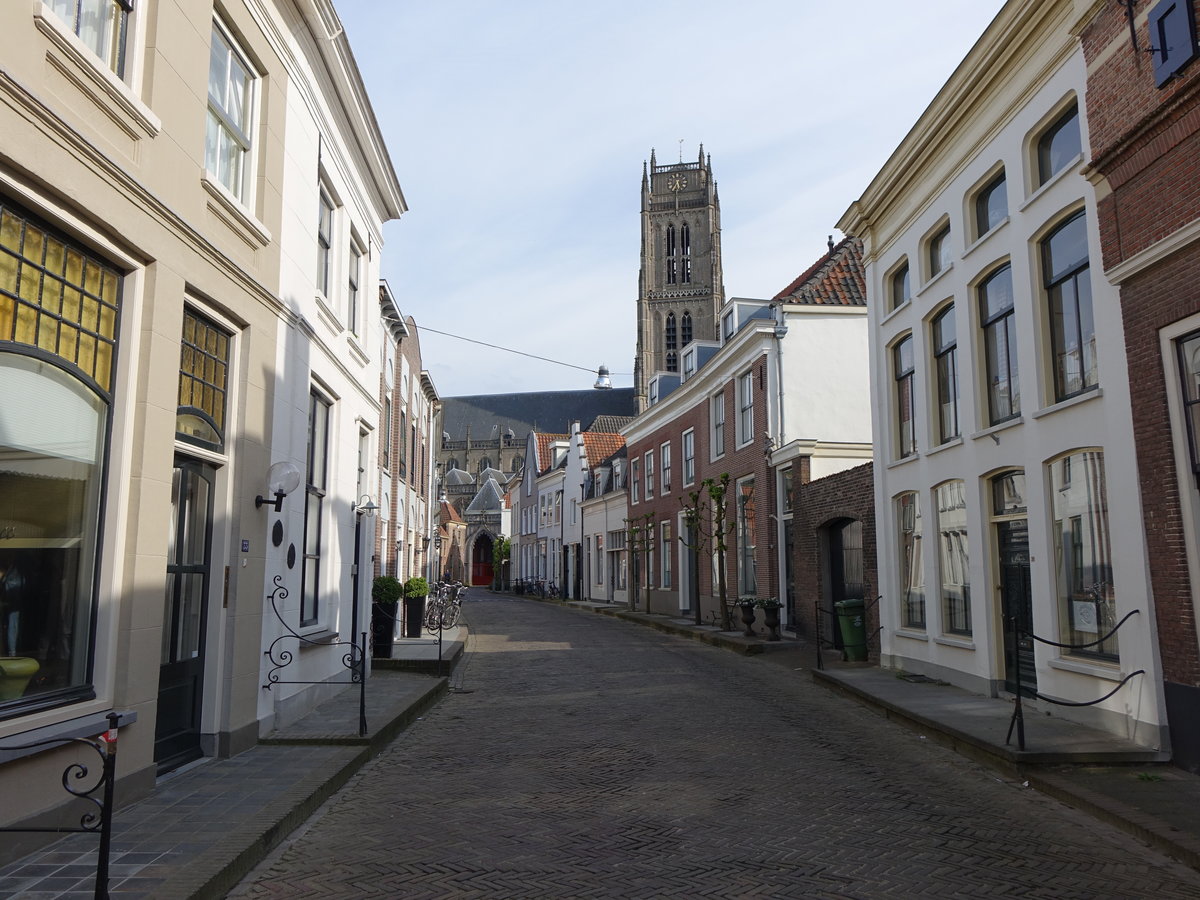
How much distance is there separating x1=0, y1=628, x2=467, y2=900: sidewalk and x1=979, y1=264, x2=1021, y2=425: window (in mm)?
7984

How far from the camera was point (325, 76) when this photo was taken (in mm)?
10617

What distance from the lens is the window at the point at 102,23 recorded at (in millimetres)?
5672

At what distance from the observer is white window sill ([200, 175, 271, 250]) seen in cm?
754

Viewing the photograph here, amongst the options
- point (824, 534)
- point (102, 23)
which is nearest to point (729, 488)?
point (824, 534)

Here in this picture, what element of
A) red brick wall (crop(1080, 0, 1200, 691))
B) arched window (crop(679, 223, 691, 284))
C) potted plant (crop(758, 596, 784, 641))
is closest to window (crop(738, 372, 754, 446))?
potted plant (crop(758, 596, 784, 641))

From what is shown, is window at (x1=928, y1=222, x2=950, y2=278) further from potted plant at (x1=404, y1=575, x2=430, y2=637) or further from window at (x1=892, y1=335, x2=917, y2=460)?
potted plant at (x1=404, y1=575, x2=430, y2=637)

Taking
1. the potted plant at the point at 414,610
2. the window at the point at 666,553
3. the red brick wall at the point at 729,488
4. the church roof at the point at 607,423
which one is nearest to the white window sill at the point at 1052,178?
the red brick wall at the point at 729,488

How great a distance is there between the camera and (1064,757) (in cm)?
775

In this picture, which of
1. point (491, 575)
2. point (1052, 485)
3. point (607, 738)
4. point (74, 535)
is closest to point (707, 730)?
point (607, 738)

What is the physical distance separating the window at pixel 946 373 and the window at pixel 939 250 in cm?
73

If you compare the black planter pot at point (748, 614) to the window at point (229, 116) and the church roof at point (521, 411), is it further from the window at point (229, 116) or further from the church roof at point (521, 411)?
the church roof at point (521, 411)

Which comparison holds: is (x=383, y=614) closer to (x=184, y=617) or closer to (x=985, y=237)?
(x=184, y=617)

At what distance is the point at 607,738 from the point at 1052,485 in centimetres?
549

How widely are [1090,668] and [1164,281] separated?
149 inches
